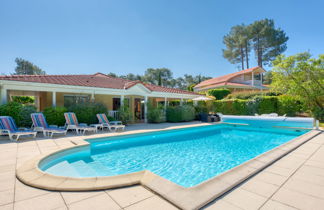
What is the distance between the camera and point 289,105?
1539 cm

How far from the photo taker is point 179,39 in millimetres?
20578

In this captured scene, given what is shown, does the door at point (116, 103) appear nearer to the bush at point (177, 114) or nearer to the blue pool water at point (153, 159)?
the bush at point (177, 114)

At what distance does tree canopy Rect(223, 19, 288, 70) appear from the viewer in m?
32.4

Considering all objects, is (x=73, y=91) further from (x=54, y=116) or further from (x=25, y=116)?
(x=25, y=116)

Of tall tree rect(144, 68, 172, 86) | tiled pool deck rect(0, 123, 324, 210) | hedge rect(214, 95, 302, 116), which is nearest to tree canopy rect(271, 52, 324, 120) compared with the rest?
hedge rect(214, 95, 302, 116)

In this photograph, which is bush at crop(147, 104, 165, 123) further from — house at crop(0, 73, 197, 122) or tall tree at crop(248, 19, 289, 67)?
tall tree at crop(248, 19, 289, 67)

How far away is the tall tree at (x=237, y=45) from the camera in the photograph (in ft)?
114

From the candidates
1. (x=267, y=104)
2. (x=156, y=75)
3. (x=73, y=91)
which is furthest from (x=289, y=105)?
(x=156, y=75)

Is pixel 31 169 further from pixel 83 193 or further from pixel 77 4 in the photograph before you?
pixel 77 4

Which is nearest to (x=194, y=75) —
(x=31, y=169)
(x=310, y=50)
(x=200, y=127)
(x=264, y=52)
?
(x=264, y=52)

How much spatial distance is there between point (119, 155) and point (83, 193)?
383 centimetres

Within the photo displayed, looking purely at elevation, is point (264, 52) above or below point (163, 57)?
above

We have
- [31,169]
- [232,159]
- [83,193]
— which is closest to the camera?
[83,193]

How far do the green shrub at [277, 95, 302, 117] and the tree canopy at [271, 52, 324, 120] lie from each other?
0.67 metres
